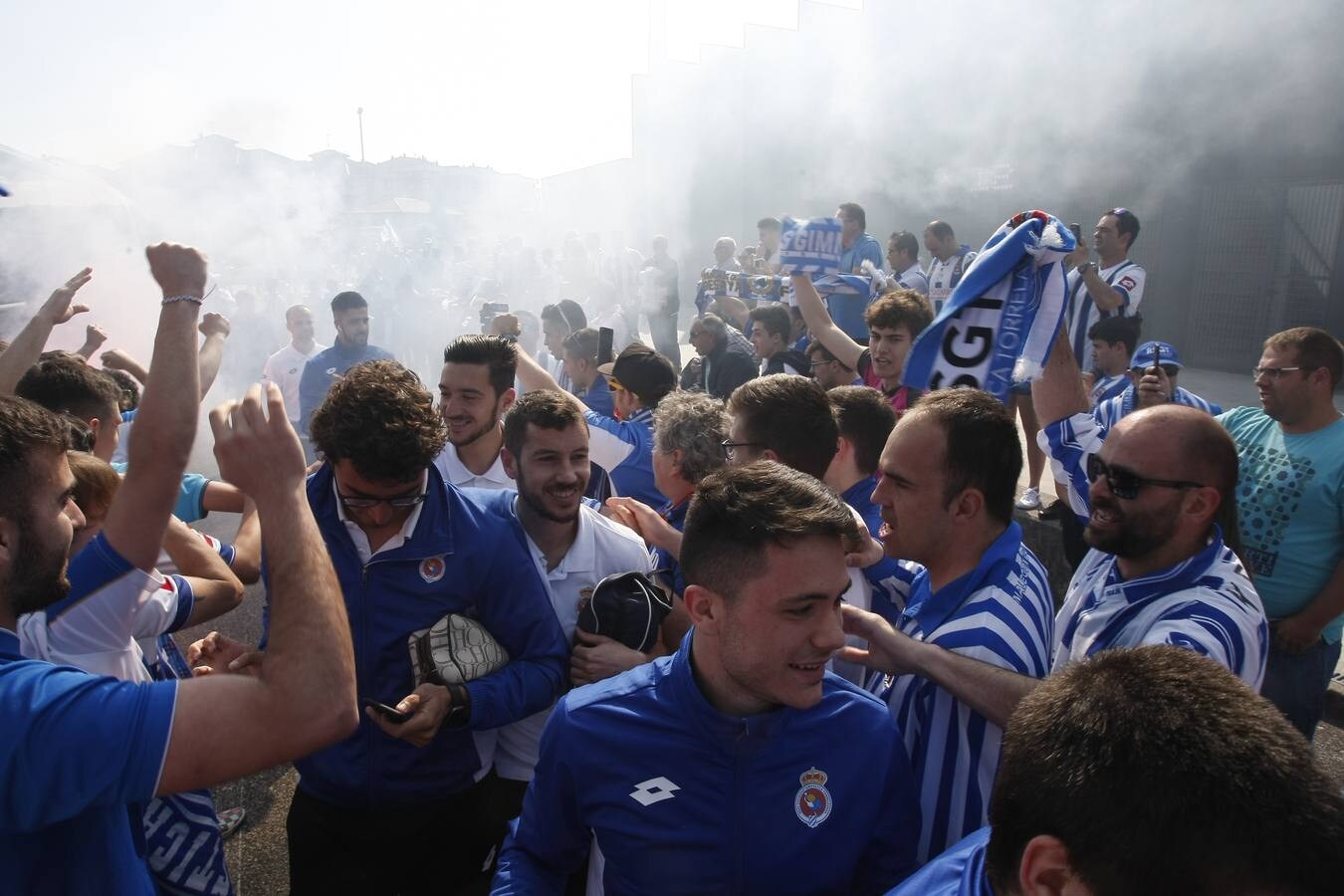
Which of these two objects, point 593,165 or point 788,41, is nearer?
point 788,41

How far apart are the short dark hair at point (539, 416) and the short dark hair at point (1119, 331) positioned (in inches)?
169

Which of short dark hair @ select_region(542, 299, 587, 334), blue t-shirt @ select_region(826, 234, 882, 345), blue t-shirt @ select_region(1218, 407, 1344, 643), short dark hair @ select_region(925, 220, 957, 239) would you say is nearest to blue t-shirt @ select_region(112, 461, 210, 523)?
blue t-shirt @ select_region(1218, 407, 1344, 643)

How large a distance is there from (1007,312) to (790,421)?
77 centimetres

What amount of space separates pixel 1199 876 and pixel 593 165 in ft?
101

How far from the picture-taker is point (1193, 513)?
225 cm

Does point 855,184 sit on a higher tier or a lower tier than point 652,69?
lower

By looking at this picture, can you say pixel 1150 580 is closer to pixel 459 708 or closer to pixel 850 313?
pixel 459 708

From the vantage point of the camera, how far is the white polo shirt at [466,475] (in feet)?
12.0

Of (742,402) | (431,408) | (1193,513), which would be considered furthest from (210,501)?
(1193,513)

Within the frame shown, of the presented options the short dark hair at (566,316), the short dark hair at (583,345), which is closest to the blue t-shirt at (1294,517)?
the short dark hair at (583,345)

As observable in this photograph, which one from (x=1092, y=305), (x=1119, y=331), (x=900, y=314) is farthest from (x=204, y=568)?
(x=1092, y=305)

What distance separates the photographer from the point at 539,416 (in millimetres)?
2842

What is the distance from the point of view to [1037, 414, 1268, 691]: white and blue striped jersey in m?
1.99

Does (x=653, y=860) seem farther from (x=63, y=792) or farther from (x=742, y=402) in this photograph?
(x=742, y=402)
